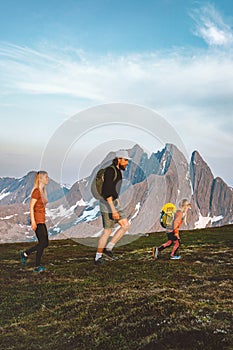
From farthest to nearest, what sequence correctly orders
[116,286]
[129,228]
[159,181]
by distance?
1. [159,181]
2. [129,228]
3. [116,286]

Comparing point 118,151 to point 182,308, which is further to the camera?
point 118,151

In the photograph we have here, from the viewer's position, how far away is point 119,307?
1369 cm

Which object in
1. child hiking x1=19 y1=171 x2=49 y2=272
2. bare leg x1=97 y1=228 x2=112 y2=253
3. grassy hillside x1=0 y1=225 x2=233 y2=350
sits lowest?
grassy hillside x1=0 y1=225 x2=233 y2=350

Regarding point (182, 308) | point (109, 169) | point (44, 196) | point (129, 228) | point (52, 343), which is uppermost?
point (109, 169)

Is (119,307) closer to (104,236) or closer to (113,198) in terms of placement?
(113,198)

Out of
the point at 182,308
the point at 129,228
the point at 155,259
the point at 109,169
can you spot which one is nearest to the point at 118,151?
the point at 109,169

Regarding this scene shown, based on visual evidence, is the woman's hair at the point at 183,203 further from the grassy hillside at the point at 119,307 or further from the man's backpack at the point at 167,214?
the grassy hillside at the point at 119,307

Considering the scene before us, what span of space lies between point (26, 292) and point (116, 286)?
3.63m

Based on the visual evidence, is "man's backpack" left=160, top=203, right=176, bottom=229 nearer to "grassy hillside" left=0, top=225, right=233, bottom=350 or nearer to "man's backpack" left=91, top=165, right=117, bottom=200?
"grassy hillside" left=0, top=225, right=233, bottom=350

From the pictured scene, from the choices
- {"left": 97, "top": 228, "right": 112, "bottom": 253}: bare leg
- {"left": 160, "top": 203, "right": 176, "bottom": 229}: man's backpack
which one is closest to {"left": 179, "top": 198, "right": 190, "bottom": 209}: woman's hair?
{"left": 160, "top": 203, "right": 176, "bottom": 229}: man's backpack

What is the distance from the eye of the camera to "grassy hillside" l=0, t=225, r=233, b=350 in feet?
36.9

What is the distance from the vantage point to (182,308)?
13086mm

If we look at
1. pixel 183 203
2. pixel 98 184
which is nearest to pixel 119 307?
pixel 98 184

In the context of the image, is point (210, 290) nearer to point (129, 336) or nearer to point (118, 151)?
point (129, 336)
